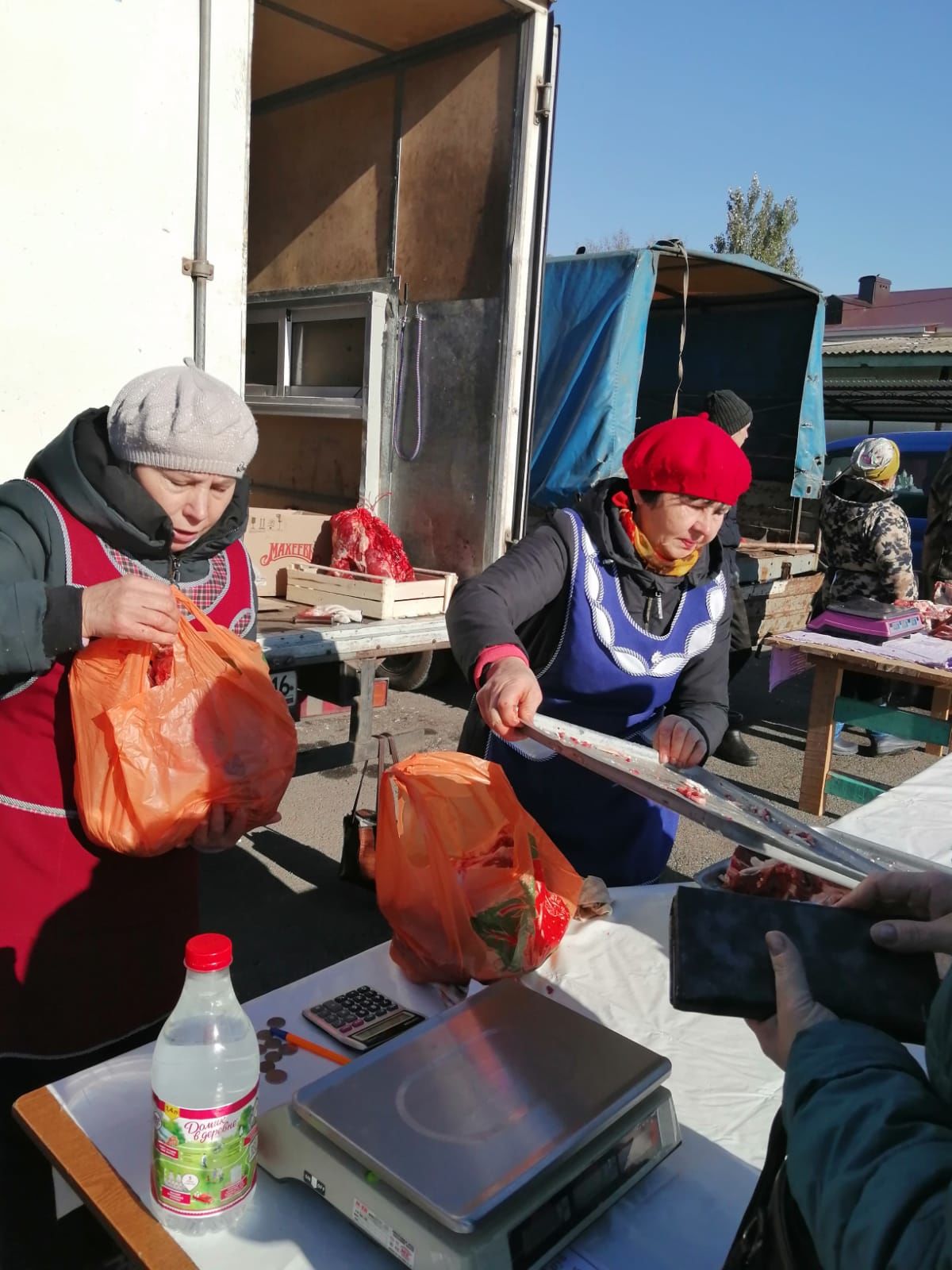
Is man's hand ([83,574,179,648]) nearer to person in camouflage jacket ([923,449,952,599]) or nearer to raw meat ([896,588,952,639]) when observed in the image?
raw meat ([896,588,952,639])

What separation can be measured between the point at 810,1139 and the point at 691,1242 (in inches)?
16.0

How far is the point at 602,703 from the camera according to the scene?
224 cm

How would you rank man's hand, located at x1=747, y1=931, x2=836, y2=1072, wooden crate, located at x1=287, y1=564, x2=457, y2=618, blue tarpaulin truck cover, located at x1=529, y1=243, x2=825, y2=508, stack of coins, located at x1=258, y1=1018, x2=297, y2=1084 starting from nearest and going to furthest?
1. man's hand, located at x1=747, y1=931, x2=836, y2=1072
2. stack of coins, located at x1=258, y1=1018, x2=297, y2=1084
3. wooden crate, located at x1=287, y1=564, x2=457, y2=618
4. blue tarpaulin truck cover, located at x1=529, y1=243, x2=825, y2=508

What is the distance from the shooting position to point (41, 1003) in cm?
177

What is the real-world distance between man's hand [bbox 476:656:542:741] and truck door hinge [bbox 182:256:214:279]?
81.9 inches

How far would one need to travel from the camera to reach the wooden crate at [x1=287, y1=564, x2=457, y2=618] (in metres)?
4.24

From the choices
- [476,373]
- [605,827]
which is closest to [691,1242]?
[605,827]

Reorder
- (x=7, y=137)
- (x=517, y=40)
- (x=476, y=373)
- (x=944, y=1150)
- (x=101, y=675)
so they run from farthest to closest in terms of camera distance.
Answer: (x=476, y=373)
(x=517, y=40)
(x=7, y=137)
(x=101, y=675)
(x=944, y=1150)

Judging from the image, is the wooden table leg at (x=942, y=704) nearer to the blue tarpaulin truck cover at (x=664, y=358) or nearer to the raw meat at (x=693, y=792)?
the blue tarpaulin truck cover at (x=664, y=358)

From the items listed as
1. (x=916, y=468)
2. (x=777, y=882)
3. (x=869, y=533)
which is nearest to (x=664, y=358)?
(x=916, y=468)

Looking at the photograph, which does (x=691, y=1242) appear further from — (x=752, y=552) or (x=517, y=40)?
(x=752, y=552)

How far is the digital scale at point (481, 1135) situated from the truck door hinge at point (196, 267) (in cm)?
272

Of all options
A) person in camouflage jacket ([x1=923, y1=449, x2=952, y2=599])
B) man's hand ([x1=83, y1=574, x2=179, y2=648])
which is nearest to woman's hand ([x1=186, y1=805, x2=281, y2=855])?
man's hand ([x1=83, y1=574, x2=179, y2=648])

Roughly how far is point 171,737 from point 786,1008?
45.8 inches
